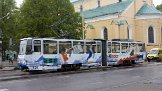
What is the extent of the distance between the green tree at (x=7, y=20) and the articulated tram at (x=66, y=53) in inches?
1139

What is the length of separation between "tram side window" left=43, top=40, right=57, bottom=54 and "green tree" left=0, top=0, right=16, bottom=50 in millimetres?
33277

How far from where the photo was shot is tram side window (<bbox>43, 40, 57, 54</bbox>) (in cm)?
2959

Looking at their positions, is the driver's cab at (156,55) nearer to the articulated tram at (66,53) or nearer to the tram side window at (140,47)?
the tram side window at (140,47)

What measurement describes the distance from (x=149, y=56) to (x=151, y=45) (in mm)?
15660

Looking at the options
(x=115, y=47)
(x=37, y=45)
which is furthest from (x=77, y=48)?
(x=115, y=47)

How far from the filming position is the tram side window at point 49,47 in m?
29.6

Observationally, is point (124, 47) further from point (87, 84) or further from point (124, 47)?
point (87, 84)

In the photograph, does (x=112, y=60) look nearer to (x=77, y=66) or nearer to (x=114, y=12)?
(x=77, y=66)

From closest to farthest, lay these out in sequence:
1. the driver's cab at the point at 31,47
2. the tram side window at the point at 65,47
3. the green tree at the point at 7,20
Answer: the driver's cab at the point at 31,47
the tram side window at the point at 65,47
the green tree at the point at 7,20

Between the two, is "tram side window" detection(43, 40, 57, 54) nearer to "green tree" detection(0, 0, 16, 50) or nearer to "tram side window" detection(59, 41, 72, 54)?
"tram side window" detection(59, 41, 72, 54)

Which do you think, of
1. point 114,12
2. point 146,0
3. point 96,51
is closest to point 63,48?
point 96,51

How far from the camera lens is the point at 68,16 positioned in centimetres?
5288

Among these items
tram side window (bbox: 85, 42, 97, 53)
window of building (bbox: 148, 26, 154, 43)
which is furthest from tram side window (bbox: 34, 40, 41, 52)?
window of building (bbox: 148, 26, 154, 43)

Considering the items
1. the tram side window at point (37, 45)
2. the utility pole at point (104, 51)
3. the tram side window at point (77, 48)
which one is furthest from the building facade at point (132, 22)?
the tram side window at point (37, 45)
